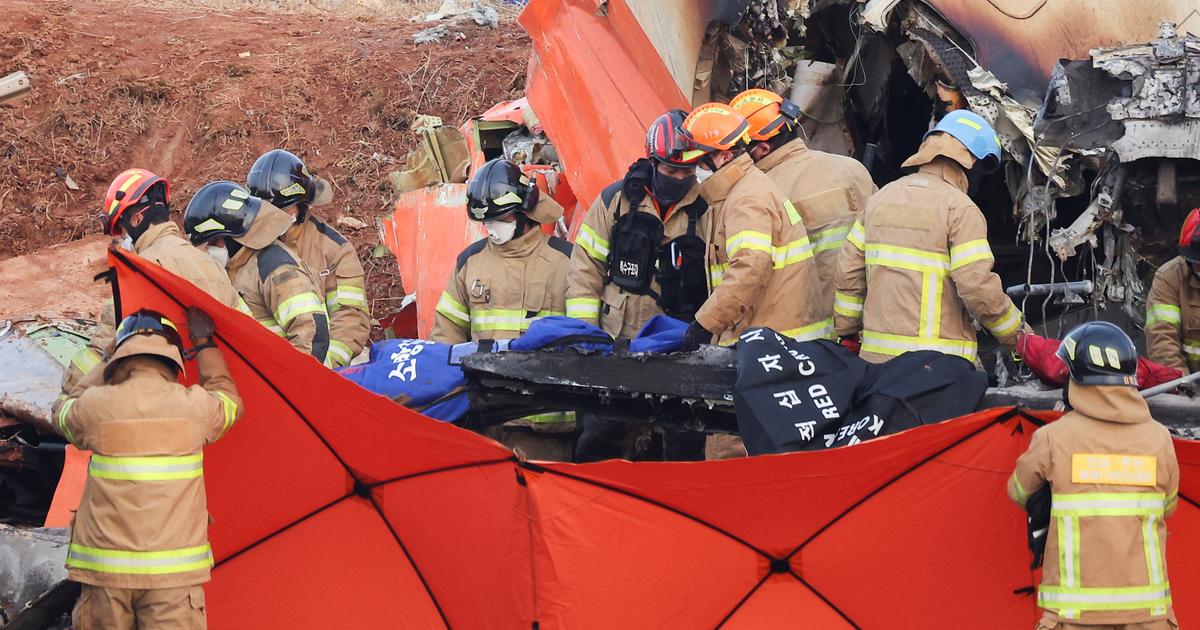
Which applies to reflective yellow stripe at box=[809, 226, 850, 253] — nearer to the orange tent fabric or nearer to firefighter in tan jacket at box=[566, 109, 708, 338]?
firefighter in tan jacket at box=[566, 109, 708, 338]

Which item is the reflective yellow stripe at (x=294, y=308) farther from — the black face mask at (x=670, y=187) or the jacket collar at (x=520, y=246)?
the black face mask at (x=670, y=187)

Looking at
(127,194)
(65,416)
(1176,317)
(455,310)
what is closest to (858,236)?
(1176,317)

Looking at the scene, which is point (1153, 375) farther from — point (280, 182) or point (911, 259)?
point (280, 182)

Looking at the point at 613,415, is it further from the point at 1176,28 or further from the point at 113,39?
the point at 113,39

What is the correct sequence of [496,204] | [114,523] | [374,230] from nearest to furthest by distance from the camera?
1. [114,523]
2. [496,204]
3. [374,230]

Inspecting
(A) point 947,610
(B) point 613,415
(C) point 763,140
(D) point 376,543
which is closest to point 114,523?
(D) point 376,543

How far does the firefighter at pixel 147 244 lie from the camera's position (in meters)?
5.81

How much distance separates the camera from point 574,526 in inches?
205

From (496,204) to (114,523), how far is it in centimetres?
276

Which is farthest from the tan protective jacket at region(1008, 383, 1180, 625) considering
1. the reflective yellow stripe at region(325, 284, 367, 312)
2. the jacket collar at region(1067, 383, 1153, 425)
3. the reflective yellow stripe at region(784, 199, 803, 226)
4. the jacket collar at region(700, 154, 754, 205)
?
the reflective yellow stripe at region(325, 284, 367, 312)

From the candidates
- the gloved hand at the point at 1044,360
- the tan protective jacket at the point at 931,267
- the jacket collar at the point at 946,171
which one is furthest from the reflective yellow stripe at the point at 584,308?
the gloved hand at the point at 1044,360

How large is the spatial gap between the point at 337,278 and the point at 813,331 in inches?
109

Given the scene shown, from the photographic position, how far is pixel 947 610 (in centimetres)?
525

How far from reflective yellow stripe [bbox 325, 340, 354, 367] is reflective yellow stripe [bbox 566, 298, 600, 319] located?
4.37ft
